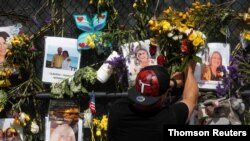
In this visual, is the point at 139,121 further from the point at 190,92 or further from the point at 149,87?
the point at 190,92

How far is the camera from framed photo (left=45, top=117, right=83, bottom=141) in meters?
4.72

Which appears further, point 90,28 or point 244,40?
point 90,28

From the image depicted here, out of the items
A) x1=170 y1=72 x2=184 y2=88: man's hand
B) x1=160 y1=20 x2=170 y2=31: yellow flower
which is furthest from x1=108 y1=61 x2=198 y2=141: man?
x1=160 y1=20 x2=170 y2=31: yellow flower

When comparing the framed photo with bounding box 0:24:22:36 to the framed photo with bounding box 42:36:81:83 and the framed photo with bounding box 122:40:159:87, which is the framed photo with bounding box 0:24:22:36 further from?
the framed photo with bounding box 122:40:159:87

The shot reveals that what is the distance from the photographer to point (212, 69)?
447 centimetres

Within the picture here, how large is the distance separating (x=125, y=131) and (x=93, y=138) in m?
1.45

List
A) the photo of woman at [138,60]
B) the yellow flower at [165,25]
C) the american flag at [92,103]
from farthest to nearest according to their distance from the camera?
the american flag at [92,103] → the photo of woman at [138,60] → the yellow flower at [165,25]

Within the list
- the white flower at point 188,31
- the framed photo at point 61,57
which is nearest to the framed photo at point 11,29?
the framed photo at point 61,57

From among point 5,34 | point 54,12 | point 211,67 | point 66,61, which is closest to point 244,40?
point 211,67

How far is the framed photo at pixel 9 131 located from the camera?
15.6 ft

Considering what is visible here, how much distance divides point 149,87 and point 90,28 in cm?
158

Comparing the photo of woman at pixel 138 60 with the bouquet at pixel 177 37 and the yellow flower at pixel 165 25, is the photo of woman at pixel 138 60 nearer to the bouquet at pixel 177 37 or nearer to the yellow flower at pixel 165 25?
the bouquet at pixel 177 37

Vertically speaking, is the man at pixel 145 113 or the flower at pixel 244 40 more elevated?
the flower at pixel 244 40

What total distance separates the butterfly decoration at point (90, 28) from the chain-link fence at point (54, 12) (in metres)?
0.12
